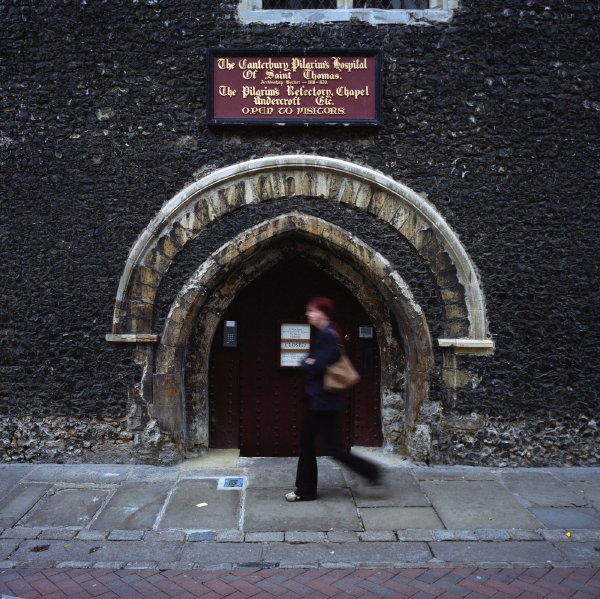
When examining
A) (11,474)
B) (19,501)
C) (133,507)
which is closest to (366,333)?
(133,507)

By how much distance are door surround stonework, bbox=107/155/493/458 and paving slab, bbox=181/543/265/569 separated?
5.98 ft

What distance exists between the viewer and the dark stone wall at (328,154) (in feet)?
19.5

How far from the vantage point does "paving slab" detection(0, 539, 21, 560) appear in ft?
13.7

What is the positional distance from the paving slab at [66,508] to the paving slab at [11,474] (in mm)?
453

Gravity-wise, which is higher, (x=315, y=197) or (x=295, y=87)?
(x=295, y=87)

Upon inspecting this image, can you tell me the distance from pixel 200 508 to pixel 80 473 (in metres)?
1.48

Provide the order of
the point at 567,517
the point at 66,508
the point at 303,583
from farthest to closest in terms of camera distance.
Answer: the point at 66,508 → the point at 567,517 → the point at 303,583

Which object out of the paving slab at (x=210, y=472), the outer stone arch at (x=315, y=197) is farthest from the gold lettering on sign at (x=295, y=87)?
the paving slab at (x=210, y=472)

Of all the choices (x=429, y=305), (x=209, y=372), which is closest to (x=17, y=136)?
(x=209, y=372)

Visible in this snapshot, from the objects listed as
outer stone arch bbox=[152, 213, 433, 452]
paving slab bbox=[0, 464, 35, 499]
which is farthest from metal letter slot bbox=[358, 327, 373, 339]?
paving slab bbox=[0, 464, 35, 499]

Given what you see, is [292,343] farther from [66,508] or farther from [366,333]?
[66,508]

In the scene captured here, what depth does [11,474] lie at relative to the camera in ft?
18.7

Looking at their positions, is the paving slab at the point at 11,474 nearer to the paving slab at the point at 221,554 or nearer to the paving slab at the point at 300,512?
the paving slab at the point at 221,554

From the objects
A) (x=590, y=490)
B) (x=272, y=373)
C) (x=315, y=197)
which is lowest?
(x=590, y=490)
